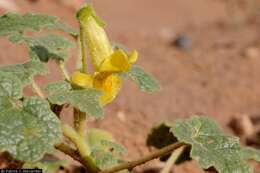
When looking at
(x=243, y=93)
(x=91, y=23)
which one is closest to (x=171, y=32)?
A: (x=243, y=93)

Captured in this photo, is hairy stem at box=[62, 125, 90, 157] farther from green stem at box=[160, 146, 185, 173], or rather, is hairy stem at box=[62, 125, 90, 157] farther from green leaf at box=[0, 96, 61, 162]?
green stem at box=[160, 146, 185, 173]

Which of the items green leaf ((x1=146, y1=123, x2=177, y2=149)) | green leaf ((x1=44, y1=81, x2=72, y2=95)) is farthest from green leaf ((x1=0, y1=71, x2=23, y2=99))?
green leaf ((x1=146, y1=123, x2=177, y2=149))

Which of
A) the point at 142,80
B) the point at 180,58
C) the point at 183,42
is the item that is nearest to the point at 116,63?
the point at 142,80

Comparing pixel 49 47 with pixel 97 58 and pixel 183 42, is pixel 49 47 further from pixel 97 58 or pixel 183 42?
pixel 183 42

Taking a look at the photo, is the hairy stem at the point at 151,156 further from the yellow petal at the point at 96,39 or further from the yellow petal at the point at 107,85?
the yellow petal at the point at 96,39

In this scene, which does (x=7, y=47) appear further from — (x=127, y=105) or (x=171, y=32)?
(x=171, y=32)

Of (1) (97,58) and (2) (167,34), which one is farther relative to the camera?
(2) (167,34)
